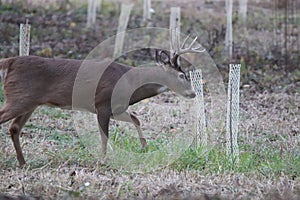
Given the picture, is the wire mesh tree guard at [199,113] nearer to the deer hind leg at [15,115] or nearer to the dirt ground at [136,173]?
the dirt ground at [136,173]

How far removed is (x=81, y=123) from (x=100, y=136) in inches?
46.5

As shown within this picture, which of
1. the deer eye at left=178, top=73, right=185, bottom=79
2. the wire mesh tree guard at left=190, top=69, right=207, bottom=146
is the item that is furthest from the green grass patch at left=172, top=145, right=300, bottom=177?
the deer eye at left=178, top=73, right=185, bottom=79

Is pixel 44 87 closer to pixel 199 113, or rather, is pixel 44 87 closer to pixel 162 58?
pixel 162 58

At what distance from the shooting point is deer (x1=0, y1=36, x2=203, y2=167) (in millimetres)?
7727

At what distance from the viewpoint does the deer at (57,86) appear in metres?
7.73

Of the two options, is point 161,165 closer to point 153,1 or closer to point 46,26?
point 46,26

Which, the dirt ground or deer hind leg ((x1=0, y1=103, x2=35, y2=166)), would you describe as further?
deer hind leg ((x1=0, y1=103, x2=35, y2=166))

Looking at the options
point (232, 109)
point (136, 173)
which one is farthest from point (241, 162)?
point (136, 173)

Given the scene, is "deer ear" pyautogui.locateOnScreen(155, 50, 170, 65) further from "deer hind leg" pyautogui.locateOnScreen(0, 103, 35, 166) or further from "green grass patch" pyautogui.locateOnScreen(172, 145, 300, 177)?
"deer hind leg" pyautogui.locateOnScreen(0, 103, 35, 166)

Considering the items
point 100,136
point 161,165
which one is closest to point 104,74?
point 100,136

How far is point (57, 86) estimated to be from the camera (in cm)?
805

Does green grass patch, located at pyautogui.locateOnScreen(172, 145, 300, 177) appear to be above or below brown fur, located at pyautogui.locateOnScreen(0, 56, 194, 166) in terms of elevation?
below

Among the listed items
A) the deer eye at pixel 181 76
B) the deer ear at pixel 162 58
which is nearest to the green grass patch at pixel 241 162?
the deer eye at pixel 181 76

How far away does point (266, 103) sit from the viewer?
12094 millimetres
